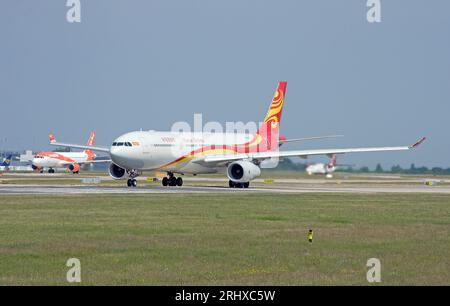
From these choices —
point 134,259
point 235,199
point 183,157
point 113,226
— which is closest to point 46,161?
point 183,157

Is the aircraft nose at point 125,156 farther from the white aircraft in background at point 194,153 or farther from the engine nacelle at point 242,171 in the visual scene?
the engine nacelle at point 242,171

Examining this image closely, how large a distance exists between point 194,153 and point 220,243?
4505 cm

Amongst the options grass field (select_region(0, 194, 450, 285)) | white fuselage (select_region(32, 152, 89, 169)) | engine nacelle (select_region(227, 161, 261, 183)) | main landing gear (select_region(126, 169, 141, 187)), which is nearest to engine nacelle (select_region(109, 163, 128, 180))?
main landing gear (select_region(126, 169, 141, 187))

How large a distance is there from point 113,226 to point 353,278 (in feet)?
43.2

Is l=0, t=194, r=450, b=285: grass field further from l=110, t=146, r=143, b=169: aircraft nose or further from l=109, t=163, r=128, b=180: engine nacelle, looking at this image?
l=109, t=163, r=128, b=180: engine nacelle

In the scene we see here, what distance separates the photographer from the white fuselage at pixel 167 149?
2633 inches

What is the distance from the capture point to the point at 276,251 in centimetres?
2364

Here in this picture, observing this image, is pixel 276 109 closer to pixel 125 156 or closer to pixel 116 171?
pixel 116 171

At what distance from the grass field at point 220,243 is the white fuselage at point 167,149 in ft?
76.8

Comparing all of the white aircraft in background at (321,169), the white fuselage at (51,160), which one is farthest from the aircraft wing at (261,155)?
the white fuselage at (51,160)

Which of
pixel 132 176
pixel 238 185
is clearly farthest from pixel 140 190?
pixel 238 185

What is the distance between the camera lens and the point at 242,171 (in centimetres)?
6769

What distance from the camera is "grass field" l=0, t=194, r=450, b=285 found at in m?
19.3

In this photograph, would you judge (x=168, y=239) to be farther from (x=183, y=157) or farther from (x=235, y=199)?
(x=183, y=157)
